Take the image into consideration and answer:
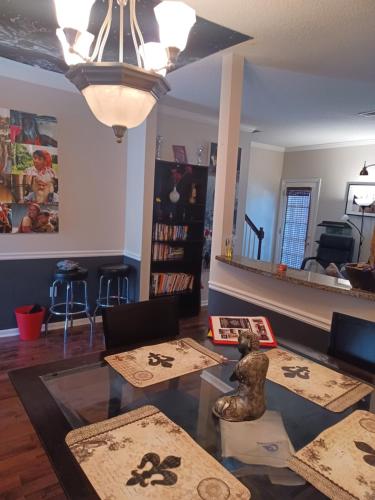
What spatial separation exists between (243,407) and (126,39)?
7.38ft

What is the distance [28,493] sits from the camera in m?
1.63

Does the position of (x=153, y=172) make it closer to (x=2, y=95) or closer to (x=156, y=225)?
(x=156, y=225)

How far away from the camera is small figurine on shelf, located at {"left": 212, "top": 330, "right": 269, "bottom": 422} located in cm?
106

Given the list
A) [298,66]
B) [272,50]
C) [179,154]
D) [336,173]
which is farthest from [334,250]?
[272,50]

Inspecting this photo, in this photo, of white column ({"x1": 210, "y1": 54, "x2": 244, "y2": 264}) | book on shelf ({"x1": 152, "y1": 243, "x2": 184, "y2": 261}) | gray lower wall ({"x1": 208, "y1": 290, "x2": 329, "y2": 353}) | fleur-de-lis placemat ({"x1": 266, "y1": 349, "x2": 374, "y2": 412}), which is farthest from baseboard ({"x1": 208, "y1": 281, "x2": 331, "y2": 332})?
book on shelf ({"x1": 152, "y1": 243, "x2": 184, "y2": 261})

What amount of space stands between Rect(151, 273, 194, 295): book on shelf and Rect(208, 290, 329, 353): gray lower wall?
4.63 feet

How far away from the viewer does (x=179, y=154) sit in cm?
411

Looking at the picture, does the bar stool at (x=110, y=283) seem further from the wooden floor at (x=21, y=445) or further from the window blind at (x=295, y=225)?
the window blind at (x=295, y=225)

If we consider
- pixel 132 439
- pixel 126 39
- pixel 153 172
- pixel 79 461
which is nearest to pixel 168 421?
pixel 132 439

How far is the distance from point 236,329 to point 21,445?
138cm

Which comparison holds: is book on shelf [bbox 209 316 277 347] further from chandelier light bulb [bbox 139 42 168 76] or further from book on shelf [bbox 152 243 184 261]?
book on shelf [bbox 152 243 184 261]

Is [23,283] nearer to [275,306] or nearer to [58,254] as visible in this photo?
[58,254]

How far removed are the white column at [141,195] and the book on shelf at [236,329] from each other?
81.5 inches

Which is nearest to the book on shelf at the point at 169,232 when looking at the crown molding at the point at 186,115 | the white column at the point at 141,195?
the white column at the point at 141,195
